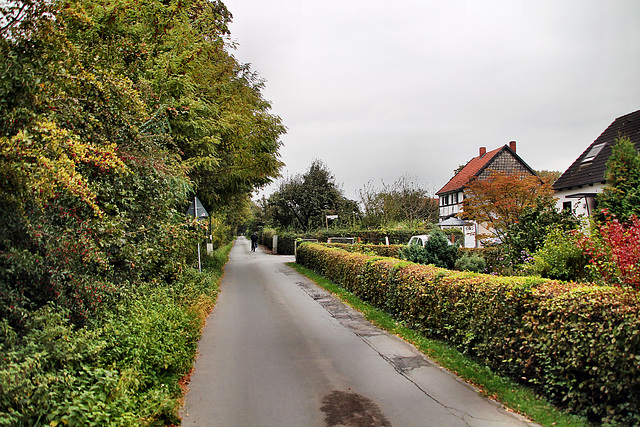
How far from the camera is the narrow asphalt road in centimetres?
493

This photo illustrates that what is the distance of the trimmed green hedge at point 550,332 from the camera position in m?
4.16

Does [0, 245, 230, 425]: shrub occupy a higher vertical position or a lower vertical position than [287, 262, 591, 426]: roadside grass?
higher

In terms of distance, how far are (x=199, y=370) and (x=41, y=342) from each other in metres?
2.91

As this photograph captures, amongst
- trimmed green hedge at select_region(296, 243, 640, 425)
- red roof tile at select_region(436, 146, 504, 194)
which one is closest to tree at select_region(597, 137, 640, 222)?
trimmed green hedge at select_region(296, 243, 640, 425)

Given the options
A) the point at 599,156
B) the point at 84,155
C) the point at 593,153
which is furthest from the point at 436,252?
the point at 593,153

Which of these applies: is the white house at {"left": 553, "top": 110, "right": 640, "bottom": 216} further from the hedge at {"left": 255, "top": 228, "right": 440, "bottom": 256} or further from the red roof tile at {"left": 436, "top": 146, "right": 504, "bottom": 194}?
the red roof tile at {"left": 436, "top": 146, "right": 504, "bottom": 194}

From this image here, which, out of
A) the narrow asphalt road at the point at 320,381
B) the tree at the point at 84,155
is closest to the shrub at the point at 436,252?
the narrow asphalt road at the point at 320,381

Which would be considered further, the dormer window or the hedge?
the hedge

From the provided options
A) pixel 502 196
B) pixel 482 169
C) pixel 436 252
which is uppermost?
pixel 482 169

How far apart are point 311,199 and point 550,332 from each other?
127 feet

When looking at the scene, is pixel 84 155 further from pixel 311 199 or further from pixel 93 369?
pixel 311 199

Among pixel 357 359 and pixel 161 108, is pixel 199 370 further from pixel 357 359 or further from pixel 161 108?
pixel 161 108

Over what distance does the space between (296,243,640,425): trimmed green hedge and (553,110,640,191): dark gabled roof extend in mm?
20889

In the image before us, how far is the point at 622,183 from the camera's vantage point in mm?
16719
